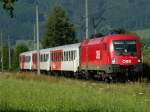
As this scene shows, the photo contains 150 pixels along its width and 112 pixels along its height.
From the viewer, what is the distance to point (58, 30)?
108188mm

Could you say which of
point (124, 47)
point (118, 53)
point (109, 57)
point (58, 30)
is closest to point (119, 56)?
point (118, 53)

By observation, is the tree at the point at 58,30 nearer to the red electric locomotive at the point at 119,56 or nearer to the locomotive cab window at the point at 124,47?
the red electric locomotive at the point at 119,56

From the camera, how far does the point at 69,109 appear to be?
48.3 feet

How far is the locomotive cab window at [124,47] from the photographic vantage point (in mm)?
32875

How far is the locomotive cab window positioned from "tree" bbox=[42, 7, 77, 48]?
2790 inches

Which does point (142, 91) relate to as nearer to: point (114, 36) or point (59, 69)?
point (114, 36)

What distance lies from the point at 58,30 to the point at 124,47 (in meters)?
75.5

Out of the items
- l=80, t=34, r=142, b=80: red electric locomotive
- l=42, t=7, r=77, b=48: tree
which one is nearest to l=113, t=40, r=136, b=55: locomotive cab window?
l=80, t=34, r=142, b=80: red electric locomotive

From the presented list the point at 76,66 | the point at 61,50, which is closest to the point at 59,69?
the point at 61,50

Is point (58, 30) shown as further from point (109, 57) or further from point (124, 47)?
point (109, 57)

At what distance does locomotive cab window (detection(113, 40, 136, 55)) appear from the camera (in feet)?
108

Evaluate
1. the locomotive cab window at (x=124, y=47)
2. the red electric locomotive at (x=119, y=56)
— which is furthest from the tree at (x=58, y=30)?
the locomotive cab window at (x=124, y=47)

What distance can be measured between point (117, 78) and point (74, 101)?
17.2 meters

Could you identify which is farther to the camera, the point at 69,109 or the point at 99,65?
the point at 99,65
